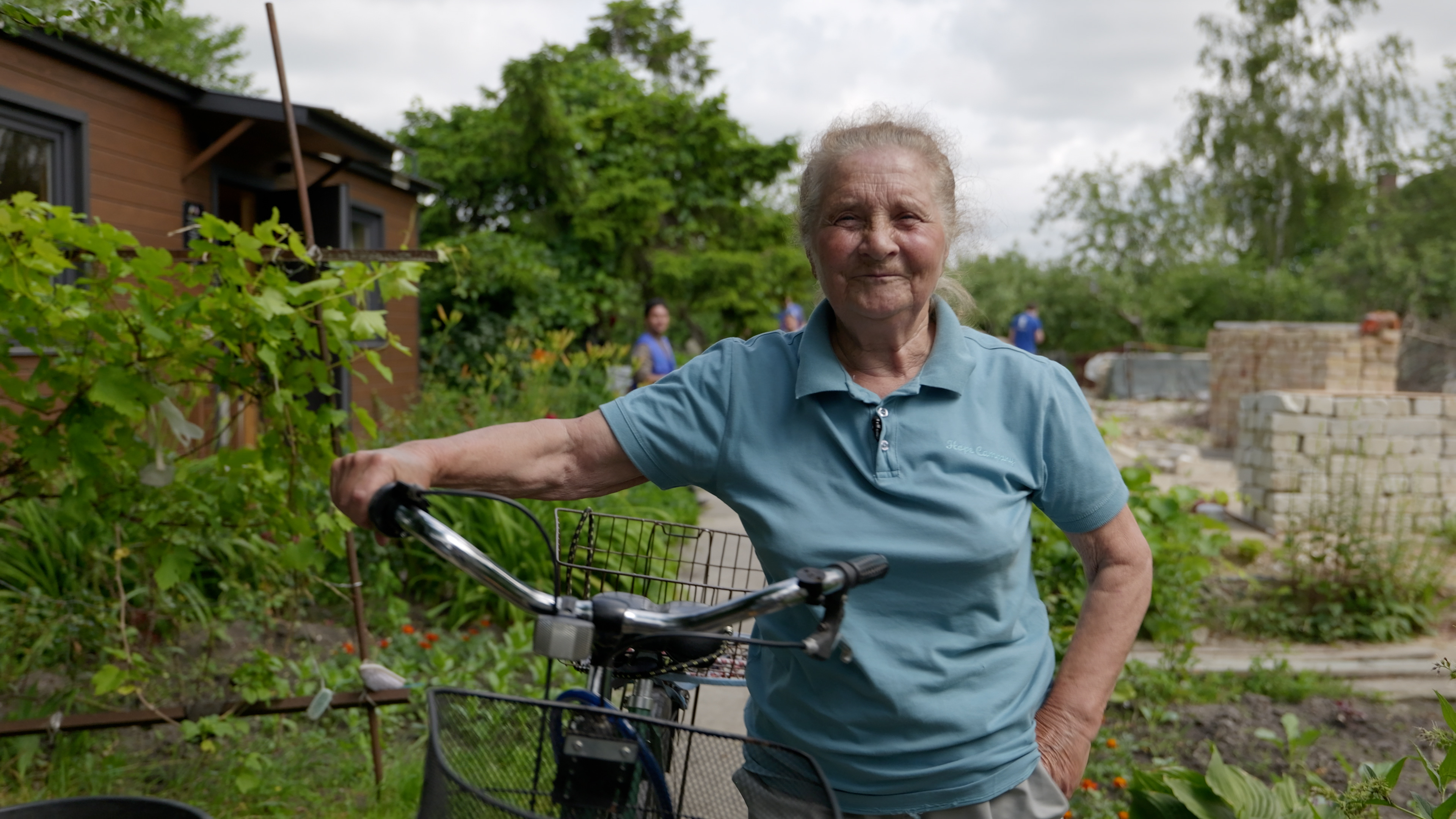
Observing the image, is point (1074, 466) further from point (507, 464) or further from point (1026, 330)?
point (1026, 330)

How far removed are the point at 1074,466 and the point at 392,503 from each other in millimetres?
1037

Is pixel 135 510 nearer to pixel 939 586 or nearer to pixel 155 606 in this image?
pixel 155 606

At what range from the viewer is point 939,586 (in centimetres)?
154

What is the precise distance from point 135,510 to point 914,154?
2571mm

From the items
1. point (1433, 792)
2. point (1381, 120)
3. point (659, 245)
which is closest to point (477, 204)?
point (659, 245)

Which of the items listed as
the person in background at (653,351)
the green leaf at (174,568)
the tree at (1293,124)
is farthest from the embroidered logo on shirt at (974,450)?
the tree at (1293,124)

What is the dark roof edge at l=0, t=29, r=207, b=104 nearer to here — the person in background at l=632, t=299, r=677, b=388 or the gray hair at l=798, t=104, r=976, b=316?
the person in background at l=632, t=299, r=677, b=388

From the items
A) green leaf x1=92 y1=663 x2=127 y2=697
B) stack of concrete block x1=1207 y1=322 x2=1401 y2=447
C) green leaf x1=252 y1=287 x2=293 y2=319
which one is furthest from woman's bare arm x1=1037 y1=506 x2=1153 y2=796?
stack of concrete block x1=1207 y1=322 x2=1401 y2=447

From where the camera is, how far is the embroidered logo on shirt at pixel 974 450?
1.59 metres

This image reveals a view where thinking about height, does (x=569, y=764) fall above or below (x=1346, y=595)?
above

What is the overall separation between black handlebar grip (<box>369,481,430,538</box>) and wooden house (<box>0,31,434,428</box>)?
4.26 meters

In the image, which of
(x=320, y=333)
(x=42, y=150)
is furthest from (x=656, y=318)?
(x=320, y=333)

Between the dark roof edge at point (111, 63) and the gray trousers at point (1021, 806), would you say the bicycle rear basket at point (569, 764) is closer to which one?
the gray trousers at point (1021, 806)

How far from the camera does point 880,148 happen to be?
1688mm
